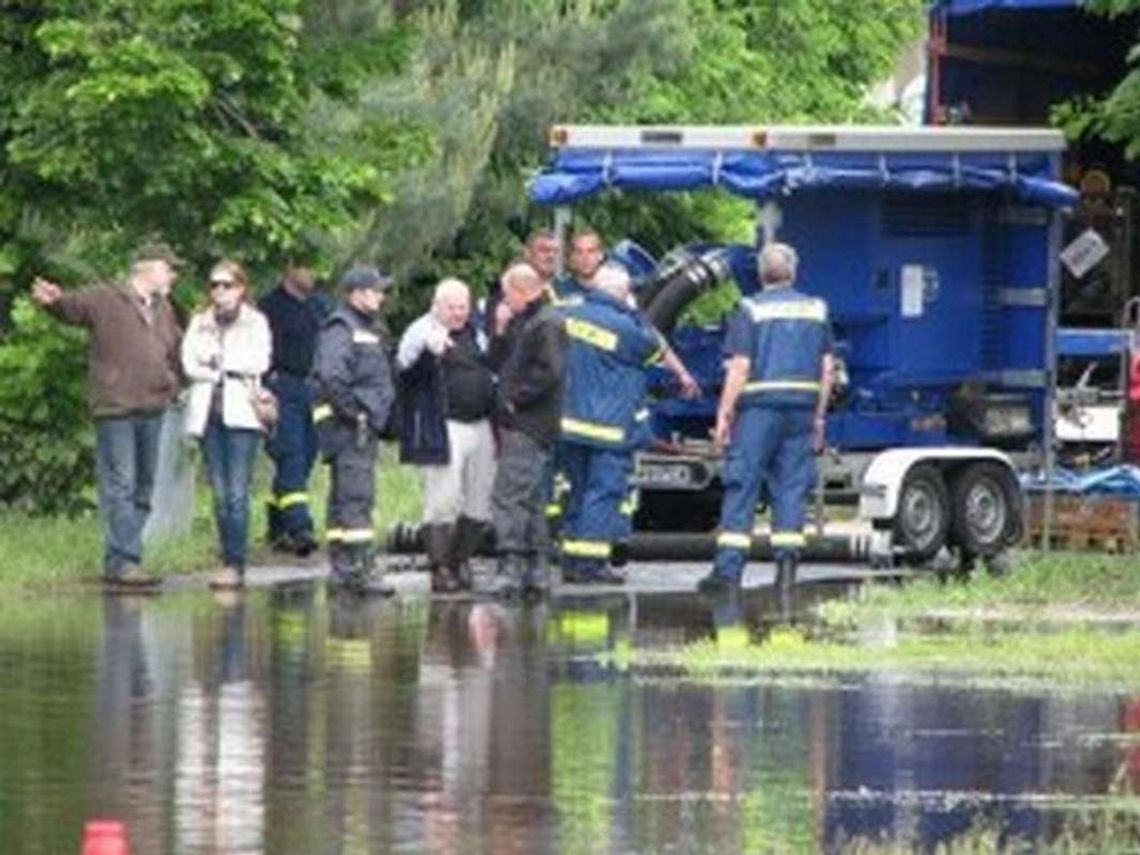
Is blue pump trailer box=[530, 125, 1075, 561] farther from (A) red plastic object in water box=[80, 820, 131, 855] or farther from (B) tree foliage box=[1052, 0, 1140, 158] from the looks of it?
(A) red plastic object in water box=[80, 820, 131, 855]

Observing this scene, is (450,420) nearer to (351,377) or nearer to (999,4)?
(351,377)

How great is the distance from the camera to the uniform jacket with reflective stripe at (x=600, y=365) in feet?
85.5

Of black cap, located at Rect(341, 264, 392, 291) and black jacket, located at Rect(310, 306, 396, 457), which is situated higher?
black cap, located at Rect(341, 264, 392, 291)

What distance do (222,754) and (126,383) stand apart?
9045mm

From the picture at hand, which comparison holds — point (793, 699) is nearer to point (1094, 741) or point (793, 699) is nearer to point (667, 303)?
point (1094, 741)

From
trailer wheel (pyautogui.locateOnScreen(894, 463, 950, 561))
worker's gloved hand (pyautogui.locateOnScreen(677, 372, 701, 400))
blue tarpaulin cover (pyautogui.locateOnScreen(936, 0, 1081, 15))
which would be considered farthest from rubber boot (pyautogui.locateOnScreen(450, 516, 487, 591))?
blue tarpaulin cover (pyautogui.locateOnScreen(936, 0, 1081, 15))

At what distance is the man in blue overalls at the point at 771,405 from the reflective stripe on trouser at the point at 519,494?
3.26ft

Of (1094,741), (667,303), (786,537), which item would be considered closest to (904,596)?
(786,537)

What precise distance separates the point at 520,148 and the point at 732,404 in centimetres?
1792

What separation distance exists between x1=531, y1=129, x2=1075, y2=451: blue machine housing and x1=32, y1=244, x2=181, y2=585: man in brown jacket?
322cm

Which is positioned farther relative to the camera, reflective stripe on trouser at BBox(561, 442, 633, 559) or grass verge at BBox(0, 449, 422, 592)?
reflective stripe on trouser at BBox(561, 442, 633, 559)

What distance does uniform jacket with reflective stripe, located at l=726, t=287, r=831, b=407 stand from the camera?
25.6 m

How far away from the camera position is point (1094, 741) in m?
17.3

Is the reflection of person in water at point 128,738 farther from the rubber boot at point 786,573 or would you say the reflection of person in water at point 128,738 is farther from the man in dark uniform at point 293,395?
the man in dark uniform at point 293,395
